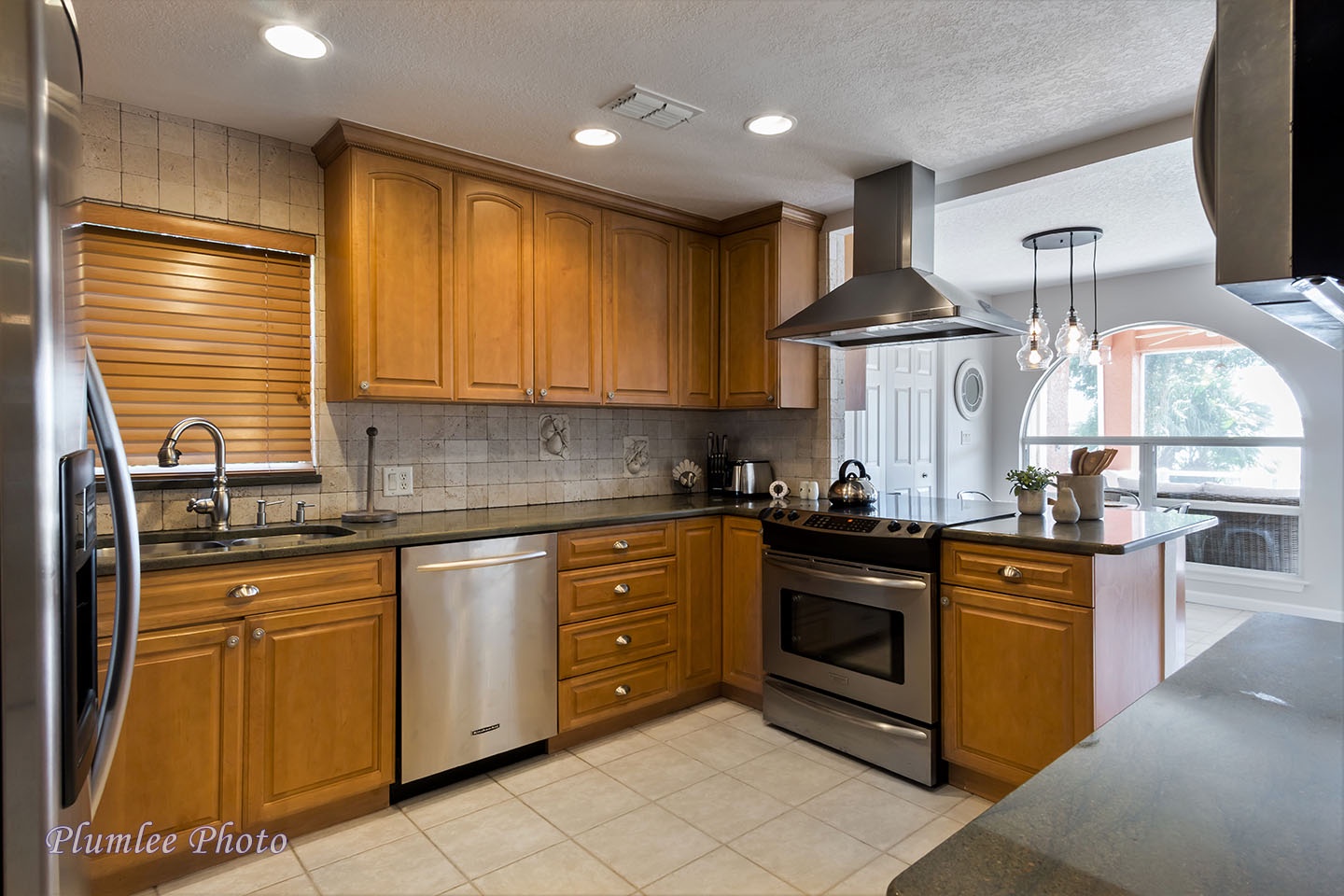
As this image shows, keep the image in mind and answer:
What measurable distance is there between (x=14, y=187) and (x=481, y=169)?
2457mm

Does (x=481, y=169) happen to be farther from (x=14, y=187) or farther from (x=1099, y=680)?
(x=1099, y=680)

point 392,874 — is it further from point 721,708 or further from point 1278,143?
point 1278,143

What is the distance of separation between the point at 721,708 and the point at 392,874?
5.50 ft

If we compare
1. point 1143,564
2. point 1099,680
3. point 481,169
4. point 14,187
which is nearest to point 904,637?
point 1099,680

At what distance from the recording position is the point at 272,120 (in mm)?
2643

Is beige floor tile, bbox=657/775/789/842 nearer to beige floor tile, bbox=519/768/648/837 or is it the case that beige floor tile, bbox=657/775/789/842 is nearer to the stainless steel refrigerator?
beige floor tile, bbox=519/768/648/837

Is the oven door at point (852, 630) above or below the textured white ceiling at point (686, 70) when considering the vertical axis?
below

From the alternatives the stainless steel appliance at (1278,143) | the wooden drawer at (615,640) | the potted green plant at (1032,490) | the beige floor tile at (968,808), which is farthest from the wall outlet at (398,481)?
the stainless steel appliance at (1278,143)

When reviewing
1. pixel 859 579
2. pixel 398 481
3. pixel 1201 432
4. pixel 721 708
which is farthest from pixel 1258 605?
pixel 398 481

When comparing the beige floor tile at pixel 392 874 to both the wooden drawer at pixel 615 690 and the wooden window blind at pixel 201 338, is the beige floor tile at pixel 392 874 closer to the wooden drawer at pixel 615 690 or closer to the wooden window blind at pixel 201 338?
the wooden drawer at pixel 615 690

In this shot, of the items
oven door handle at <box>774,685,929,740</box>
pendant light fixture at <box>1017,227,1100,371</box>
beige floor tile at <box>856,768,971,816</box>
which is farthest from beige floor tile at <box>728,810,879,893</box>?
pendant light fixture at <box>1017,227,1100,371</box>

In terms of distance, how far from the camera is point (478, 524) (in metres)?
2.79

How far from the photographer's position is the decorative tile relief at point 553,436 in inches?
141

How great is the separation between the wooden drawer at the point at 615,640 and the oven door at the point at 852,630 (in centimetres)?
46
